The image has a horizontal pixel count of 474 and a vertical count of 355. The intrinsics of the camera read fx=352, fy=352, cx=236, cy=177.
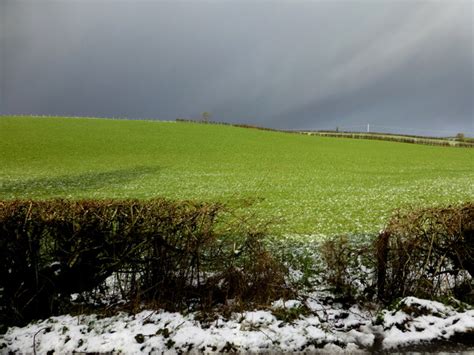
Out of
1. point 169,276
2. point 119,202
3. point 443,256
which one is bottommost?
point 169,276

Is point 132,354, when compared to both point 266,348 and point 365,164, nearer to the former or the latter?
point 266,348

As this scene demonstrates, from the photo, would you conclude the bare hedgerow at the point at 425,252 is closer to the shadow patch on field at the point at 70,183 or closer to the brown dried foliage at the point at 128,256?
the brown dried foliage at the point at 128,256

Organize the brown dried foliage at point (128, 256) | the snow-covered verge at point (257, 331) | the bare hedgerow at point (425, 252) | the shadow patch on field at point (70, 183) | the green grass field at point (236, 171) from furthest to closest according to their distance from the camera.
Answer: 1. the shadow patch on field at point (70, 183)
2. the green grass field at point (236, 171)
3. the bare hedgerow at point (425, 252)
4. the brown dried foliage at point (128, 256)
5. the snow-covered verge at point (257, 331)

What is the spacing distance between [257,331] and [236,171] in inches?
1096

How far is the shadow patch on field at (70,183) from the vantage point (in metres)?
22.4

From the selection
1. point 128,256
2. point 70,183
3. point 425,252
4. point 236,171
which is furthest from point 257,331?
point 236,171

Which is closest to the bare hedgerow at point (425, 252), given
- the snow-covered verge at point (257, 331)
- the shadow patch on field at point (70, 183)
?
the snow-covered verge at point (257, 331)

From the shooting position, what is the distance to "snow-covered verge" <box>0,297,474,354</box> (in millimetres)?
5242

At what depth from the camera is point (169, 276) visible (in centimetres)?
599

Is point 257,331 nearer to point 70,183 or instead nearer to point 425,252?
point 425,252

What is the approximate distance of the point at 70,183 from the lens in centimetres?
2538

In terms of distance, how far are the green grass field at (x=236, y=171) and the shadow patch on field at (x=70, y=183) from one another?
7 cm

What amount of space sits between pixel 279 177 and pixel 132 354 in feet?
79.0

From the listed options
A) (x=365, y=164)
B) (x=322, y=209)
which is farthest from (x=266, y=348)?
(x=365, y=164)
